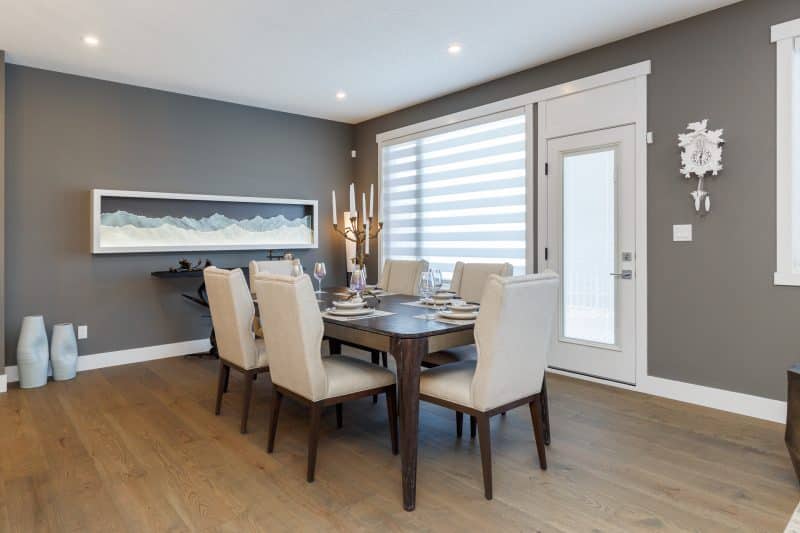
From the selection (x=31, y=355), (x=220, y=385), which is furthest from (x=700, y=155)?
(x=31, y=355)

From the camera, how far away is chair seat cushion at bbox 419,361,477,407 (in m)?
2.28

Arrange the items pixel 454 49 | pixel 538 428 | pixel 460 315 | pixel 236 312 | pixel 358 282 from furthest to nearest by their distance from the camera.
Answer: pixel 454 49, pixel 358 282, pixel 236 312, pixel 460 315, pixel 538 428

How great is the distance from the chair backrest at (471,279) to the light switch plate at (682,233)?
1270 mm

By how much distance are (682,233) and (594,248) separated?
0.66 meters

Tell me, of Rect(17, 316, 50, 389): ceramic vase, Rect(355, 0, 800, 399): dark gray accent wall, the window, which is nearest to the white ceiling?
Rect(355, 0, 800, 399): dark gray accent wall

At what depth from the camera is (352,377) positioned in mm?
2539

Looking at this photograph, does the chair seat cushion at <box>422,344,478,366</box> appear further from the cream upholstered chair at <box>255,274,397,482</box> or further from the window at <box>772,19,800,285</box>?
the window at <box>772,19,800,285</box>

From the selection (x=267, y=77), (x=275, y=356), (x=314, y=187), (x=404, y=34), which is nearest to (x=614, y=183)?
(x=404, y=34)

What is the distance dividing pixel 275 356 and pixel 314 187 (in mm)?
3841

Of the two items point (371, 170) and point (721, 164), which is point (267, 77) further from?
point (721, 164)

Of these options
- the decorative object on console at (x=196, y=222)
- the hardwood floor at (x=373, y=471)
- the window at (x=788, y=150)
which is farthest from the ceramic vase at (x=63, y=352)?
the window at (x=788, y=150)

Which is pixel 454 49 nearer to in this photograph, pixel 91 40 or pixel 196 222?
pixel 91 40

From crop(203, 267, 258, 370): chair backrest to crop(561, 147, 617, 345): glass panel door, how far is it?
257cm

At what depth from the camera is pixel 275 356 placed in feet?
8.56
